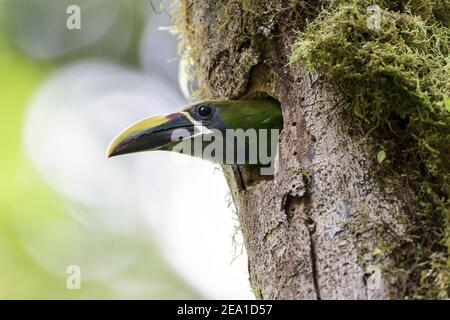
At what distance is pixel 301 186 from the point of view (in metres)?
2.49

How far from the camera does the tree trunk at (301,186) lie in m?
2.22

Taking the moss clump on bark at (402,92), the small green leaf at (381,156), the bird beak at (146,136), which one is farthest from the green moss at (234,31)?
the small green leaf at (381,156)

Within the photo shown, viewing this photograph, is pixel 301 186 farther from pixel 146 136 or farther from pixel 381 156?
pixel 146 136

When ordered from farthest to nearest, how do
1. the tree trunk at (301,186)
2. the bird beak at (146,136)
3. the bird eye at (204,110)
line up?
the bird eye at (204,110) → the bird beak at (146,136) → the tree trunk at (301,186)

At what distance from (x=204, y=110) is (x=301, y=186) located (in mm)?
860

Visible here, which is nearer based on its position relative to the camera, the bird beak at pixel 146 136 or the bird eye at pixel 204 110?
the bird beak at pixel 146 136

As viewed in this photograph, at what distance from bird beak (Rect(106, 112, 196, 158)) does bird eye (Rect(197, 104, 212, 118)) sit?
12 cm

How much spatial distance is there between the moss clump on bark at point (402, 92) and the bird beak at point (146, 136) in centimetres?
72

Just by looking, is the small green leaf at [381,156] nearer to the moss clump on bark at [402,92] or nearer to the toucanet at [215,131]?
the moss clump on bark at [402,92]

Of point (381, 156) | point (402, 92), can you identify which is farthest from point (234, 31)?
point (381, 156)

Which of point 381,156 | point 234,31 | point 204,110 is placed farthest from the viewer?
point 204,110

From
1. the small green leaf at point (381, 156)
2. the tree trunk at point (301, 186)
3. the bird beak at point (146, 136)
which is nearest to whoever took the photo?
the tree trunk at point (301, 186)

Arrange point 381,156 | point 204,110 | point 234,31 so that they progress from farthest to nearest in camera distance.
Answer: point 204,110
point 234,31
point 381,156

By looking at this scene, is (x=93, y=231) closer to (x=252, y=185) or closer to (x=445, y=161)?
(x=252, y=185)
